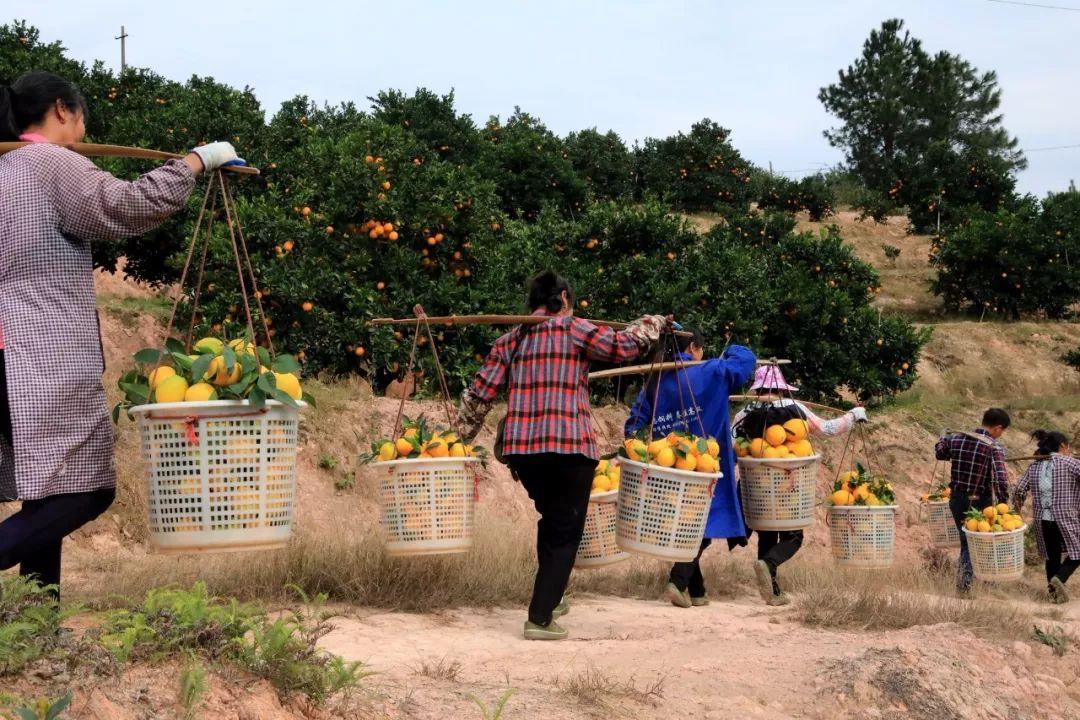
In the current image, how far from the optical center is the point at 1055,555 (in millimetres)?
10516

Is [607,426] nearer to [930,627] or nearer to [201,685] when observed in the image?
[930,627]

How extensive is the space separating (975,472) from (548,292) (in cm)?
587

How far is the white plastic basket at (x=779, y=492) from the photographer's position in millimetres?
7301

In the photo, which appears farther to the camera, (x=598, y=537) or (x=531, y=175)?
(x=531, y=175)

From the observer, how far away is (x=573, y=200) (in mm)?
24609

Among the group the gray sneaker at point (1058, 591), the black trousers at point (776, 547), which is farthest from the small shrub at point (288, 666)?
the gray sneaker at point (1058, 591)

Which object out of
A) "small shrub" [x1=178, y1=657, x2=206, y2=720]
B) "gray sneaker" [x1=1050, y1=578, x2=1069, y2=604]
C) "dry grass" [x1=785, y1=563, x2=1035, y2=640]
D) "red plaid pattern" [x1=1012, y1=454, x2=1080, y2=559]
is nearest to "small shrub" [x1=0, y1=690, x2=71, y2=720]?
"small shrub" [x1=178, y1=657, x2=206, y2=720]

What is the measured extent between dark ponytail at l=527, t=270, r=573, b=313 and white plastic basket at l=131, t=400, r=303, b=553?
214 centimetres

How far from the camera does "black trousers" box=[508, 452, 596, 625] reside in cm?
559

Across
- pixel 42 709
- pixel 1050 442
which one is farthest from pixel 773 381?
pixel 42 709

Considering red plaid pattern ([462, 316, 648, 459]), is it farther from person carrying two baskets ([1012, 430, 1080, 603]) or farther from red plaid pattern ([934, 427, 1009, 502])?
person carrying two baskets ([1012, 430, 1080, 603])

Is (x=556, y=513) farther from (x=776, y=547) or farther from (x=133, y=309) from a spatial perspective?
(x=133, y=309)

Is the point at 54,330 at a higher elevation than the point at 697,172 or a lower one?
lower

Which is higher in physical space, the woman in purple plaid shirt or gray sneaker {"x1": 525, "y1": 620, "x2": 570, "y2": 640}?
the woman in purple plaid shirt
